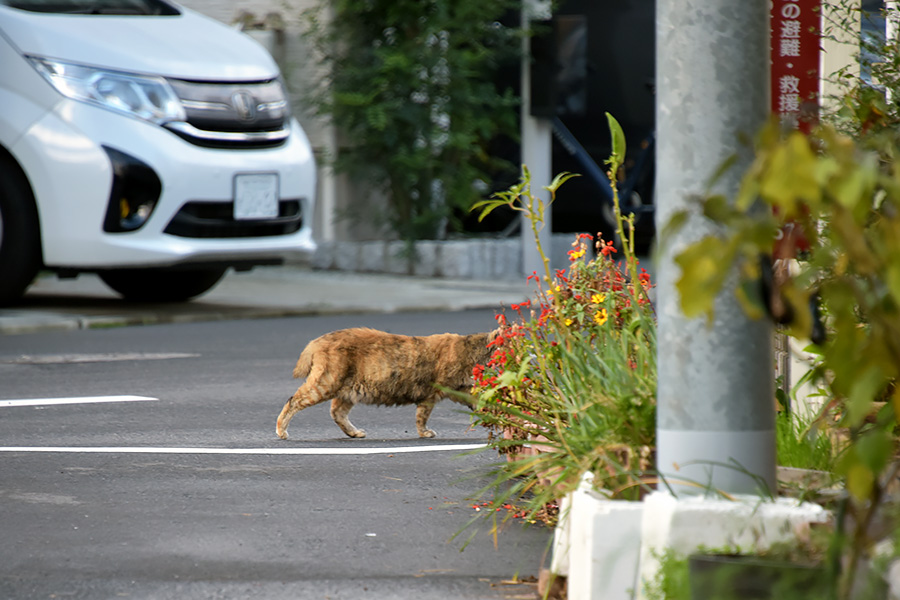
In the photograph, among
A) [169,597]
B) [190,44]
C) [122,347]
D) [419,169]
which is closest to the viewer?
[169,597]

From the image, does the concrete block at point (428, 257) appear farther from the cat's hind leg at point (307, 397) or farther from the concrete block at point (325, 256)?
the cat's hind leg at point (307, 397)

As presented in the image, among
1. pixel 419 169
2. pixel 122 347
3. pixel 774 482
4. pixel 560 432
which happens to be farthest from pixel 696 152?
pixel 419 169

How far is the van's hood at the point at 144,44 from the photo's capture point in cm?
952

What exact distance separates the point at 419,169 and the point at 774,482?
1125cm

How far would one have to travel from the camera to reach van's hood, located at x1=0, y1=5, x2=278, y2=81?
952cm

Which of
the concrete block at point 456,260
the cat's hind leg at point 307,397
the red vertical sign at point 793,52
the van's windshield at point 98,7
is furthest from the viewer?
the concrete block at point 456,260

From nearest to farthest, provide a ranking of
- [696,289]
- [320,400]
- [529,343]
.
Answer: [696,289] < [529,343] < [320,400]

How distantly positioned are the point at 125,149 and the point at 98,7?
Result: 1.42 metres

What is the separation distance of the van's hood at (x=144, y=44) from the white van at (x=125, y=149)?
1 centimetres

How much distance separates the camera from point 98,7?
10289 millimetres

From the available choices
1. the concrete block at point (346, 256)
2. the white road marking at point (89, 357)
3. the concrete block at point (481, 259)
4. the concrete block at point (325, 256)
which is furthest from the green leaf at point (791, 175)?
the concrete block at point (325, 256)

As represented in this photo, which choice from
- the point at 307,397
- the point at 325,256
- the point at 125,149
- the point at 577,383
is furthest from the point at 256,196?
the point at 577,383

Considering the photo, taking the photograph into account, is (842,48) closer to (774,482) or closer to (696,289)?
(774,482)

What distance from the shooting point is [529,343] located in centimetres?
453
